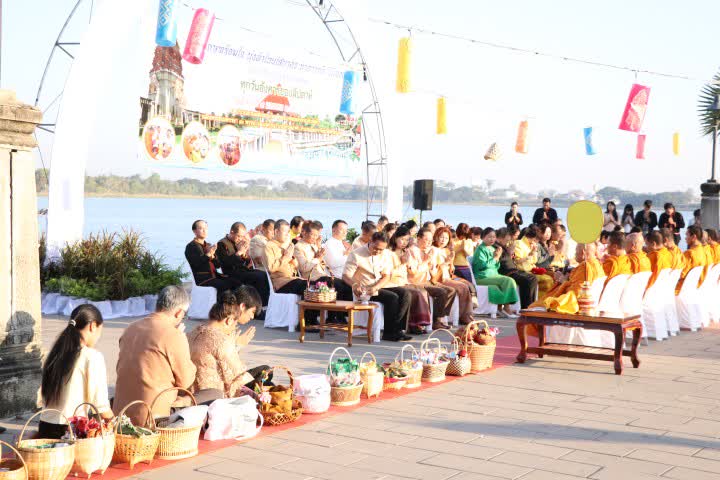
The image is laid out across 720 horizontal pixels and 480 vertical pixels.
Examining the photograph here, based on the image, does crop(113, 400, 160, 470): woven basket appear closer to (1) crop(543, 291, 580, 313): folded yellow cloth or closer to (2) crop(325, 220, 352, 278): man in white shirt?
(1) crop(543, 291, 580, 313): folded yellow cloth

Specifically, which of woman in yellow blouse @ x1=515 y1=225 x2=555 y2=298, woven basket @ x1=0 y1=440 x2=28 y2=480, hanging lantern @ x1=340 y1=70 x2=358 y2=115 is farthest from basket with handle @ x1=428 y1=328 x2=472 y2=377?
hanging lantern @ x1=340 y1=70 x2=358 y2=115

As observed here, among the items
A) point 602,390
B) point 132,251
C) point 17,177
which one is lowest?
point 602,390

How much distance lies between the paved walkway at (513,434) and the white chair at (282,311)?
1.92 meters

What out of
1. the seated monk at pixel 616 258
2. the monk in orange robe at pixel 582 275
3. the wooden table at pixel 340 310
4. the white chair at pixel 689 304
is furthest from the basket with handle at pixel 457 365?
the white chair at pixel 689 304

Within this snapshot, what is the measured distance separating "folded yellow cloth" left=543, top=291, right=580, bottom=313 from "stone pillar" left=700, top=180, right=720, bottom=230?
15.5 metres

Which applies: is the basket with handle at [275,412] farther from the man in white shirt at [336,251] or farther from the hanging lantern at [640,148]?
the hanging lantern at [640,148]

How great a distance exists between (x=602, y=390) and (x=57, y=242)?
7447 millimetres

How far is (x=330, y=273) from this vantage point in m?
11.6

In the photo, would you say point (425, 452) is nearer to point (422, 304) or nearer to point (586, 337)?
point (586, 337)

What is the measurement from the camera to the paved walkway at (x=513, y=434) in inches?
206

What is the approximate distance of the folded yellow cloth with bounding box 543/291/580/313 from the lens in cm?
873

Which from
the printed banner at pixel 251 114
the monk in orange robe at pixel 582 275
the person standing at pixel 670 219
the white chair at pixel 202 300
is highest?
the printed banner at pixel 251 114

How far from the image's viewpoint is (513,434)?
20.0ft

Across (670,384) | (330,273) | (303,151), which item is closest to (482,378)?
(670,384)
